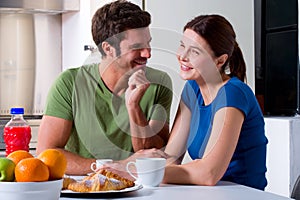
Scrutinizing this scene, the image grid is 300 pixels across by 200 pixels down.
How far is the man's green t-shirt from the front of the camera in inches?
89.1

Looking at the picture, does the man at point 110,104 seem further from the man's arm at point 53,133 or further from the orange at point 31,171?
the orange at point 31,171

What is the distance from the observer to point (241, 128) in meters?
2.15

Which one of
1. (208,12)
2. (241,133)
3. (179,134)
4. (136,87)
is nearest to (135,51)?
(136,87)

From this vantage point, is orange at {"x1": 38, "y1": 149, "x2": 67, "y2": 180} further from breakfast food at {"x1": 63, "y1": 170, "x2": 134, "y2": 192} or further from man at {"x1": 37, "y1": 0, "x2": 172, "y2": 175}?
man at {"x1": 37, "y1": 0, "x2": 172, "y2": 175}

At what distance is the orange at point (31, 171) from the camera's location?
1488 mm

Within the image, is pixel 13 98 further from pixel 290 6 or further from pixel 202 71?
pixel 202 71

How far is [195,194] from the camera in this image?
5.81ft

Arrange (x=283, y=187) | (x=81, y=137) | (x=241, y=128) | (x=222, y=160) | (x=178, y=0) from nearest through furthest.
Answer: (x=222, y=160) < (x=241, y=128) < (x=81, y=137) < (x=283, y=187) < (x=178, y=0)

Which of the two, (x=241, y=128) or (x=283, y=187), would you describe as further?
(x=283, y=187)

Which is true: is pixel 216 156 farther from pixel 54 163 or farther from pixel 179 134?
pixel 54 163

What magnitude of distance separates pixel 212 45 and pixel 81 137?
60 centimetres

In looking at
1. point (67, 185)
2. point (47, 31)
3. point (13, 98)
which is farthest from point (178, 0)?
point (67, 185)

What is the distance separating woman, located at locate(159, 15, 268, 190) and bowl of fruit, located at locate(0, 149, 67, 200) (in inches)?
20.4

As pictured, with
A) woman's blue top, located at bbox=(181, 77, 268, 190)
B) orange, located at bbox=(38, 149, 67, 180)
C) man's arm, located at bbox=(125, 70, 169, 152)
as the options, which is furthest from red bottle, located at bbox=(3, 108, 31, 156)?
orange, located at bbox=(38, 149, 67, 180)
